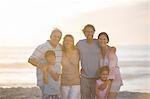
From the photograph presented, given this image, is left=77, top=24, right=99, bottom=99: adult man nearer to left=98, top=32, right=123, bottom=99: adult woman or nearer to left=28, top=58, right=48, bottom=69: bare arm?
left=98, top=32, right=123, bottom=99: adult woman

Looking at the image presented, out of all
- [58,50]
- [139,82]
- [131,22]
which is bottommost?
[139,82]

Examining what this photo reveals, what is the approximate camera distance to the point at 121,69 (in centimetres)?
1441

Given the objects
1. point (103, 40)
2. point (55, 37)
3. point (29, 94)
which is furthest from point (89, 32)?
point (29, 94)

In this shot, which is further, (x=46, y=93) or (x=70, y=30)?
(x=70, y=30)

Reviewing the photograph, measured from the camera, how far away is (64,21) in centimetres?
1666

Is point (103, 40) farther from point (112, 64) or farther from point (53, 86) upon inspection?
point (53, 86)

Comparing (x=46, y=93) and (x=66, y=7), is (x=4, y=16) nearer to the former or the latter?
(x=66, y=7)

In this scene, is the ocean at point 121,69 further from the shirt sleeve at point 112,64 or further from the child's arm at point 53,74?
the child's arm at point 53,74

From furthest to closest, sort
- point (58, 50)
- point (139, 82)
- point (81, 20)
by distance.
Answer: point (81, 20), point (139, 82), point (58, 50)

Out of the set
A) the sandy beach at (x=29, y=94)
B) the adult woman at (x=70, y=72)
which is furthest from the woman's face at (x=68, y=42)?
the sandy beach at (x=29, y=94)

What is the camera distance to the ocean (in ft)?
33.5

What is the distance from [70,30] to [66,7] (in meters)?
0.94

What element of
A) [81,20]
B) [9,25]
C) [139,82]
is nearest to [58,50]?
[139,82]

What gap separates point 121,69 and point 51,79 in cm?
972
